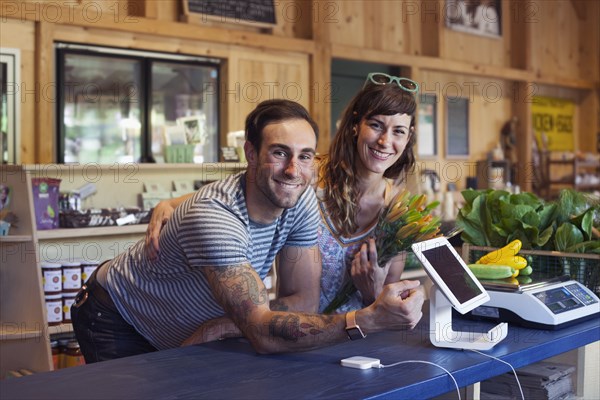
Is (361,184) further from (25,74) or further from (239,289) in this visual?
(25,74)

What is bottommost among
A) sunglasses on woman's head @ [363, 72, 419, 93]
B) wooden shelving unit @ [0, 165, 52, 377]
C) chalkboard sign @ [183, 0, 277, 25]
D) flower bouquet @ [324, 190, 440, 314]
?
wooden shelving unit @ [0, 165, 52, 377]

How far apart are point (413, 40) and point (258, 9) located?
2355mm

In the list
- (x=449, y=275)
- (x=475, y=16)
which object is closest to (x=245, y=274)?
(x=449, y=275)

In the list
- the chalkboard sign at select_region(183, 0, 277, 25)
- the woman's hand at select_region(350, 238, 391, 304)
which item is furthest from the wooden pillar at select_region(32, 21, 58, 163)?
the woman's hand at select_region(350, 238, 391, 304)

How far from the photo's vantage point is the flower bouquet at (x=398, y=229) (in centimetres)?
264

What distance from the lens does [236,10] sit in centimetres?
629

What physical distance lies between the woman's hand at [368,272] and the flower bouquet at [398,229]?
7 centimetres

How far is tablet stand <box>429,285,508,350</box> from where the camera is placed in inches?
84.3

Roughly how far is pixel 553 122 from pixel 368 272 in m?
8.25

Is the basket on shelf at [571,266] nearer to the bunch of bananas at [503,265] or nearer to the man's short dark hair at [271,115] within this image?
the bunch of bananas at [503,265]

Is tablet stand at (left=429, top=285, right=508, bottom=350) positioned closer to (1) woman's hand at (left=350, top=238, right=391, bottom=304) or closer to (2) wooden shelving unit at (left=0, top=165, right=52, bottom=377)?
(1) woman's hand at (left=350, top=238, right=391, bottom=304)

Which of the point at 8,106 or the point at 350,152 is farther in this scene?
the point at 8,106

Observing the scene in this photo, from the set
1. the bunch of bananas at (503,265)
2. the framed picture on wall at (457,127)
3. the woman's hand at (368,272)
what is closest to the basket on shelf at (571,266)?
the bunch of bananas at (503,265)

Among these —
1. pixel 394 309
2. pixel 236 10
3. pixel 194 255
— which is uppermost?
pixel 236 10
